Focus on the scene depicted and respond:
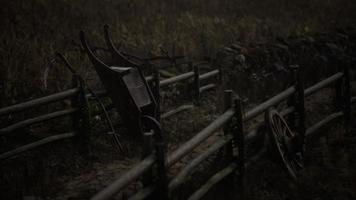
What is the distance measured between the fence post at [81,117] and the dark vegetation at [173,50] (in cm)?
20

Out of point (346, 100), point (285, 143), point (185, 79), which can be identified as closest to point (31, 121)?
point (285, 143)

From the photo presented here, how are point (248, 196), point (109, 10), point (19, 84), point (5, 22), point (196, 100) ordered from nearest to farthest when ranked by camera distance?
point (248, 196)
point (19, 84)
point (196, 100)
point (5, 22)
point (109, 10)

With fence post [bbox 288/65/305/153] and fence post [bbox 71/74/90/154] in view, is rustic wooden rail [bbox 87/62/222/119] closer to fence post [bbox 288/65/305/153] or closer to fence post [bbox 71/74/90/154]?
fence post [bbox 71/74/90/154]

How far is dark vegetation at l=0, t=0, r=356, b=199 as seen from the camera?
17.3ft

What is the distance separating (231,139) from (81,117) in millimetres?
2542

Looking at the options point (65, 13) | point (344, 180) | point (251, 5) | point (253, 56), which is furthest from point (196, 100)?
point (251, 5)

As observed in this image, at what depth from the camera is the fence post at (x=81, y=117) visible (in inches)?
235

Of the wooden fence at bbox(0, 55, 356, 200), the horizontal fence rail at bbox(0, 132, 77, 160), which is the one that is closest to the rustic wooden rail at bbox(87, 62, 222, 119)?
the wooden fence at bbox(0, 55, 356, 200)

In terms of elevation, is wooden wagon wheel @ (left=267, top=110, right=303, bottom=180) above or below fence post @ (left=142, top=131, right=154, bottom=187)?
below

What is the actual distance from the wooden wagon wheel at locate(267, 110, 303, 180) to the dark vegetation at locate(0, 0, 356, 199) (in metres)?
0.21

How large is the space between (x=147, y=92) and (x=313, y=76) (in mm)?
6560

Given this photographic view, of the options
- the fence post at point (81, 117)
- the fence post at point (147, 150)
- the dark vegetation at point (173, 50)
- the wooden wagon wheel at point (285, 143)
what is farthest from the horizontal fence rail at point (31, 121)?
the wooden wagon wheel at point (285, 143)

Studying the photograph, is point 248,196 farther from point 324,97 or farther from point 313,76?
point 313,76

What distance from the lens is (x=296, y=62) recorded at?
39.1ft
